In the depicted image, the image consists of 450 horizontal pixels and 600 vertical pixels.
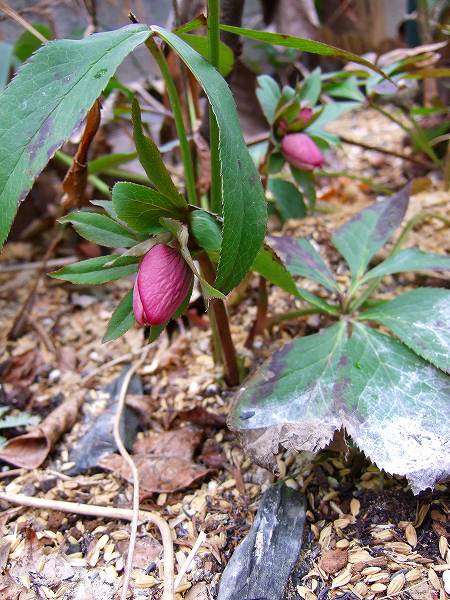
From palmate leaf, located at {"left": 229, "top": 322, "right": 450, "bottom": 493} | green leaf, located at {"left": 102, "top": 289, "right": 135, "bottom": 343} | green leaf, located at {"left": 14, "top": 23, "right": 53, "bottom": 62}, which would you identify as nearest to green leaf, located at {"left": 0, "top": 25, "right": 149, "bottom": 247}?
green leaf, located at {"left": 102, "top": 289, "right": 135, "bottom": 343}

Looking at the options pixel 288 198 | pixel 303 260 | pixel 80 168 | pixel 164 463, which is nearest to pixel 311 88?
pixel 288 198

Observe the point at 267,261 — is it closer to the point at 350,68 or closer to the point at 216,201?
the point at 216,201

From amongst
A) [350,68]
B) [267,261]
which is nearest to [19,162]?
[267,261]

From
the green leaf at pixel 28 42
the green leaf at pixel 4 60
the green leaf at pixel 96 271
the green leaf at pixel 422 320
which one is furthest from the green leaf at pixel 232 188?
the green leaf at pixel 28 42

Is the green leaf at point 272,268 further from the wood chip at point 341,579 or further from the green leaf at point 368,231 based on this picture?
the wood chip at point 341,579

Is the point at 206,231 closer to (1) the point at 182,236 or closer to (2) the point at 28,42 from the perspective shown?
(1) the point at 182,236
